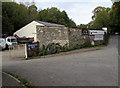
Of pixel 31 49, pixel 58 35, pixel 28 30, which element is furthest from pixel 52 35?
pixel 28 30

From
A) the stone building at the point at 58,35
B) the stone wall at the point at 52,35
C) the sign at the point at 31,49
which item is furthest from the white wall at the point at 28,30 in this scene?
the sign at the point at 31,49

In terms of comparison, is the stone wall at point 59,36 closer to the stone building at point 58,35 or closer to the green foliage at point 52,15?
the stone building at point 58,35

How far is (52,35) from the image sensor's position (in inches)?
607

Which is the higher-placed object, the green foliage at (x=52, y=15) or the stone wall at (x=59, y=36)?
the green foliage at (x=52, y=15)

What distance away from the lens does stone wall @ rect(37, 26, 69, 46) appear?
14820 mm

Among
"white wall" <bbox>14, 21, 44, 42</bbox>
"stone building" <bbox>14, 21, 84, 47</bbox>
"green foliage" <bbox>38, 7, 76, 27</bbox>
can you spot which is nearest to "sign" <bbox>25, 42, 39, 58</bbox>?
"stone building" <bbox>14, 21, 84, 47</bbox>

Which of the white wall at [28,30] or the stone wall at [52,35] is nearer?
the stone wall at [52,35]

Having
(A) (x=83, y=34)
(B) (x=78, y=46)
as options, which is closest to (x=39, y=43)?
(B) (x=78, y=46)

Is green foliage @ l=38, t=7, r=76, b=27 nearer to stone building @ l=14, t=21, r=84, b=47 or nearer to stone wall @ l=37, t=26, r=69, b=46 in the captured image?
stone building @ l=14, t=21, r=84, b=47

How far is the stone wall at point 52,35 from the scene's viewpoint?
14820mm

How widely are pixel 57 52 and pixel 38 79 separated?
8719mm

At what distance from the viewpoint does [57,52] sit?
14.1 m

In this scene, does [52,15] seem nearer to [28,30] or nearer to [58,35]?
[28,30]

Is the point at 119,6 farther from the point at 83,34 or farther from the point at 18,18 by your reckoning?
the point at 18,18
